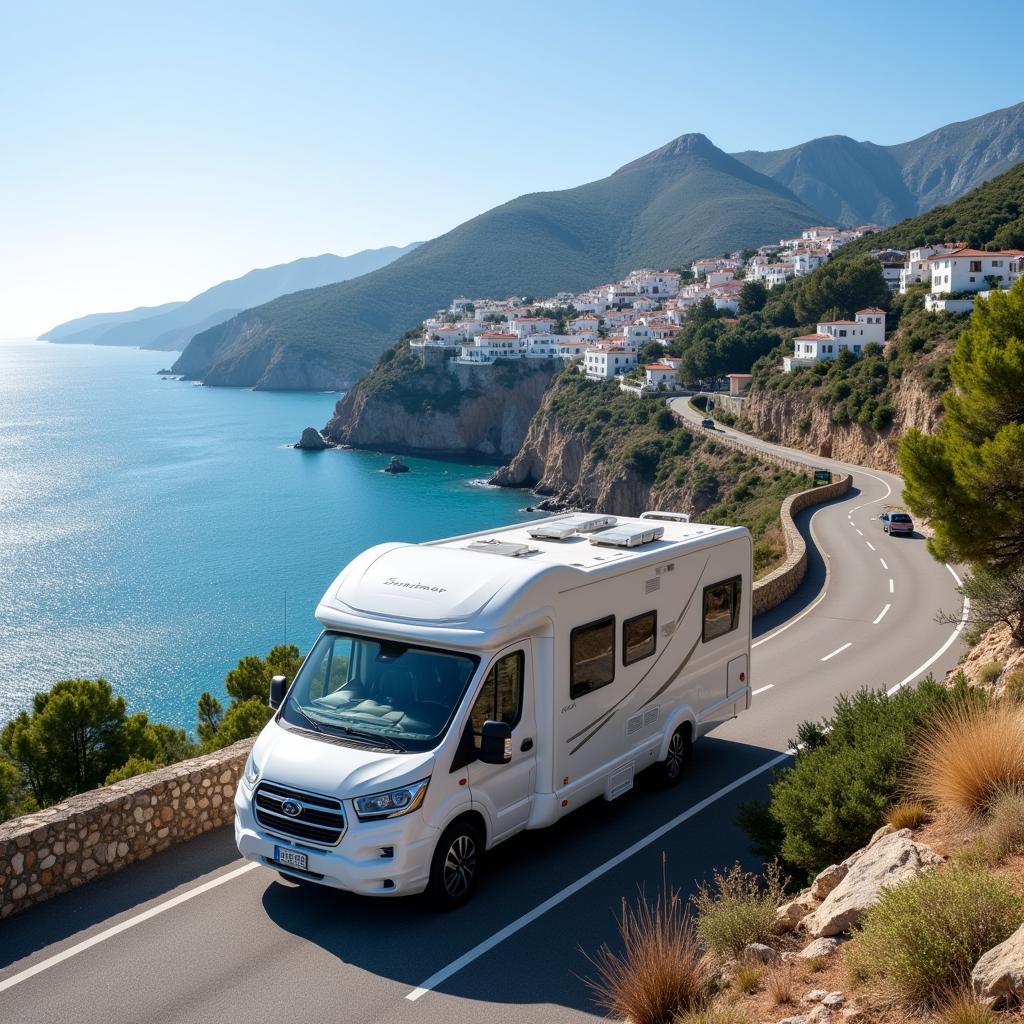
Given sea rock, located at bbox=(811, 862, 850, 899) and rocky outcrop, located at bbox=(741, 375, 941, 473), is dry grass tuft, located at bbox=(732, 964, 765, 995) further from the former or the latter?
rocky outcrop, located at bbox=(741, 375, 941, 473)

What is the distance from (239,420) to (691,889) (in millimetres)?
154484

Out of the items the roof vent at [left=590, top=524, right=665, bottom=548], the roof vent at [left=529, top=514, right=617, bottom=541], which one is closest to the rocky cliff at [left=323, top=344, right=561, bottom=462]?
the roof vent at [left=529, top=514, right=617, bottom=541]

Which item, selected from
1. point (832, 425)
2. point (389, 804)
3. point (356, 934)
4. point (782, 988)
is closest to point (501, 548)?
point (389, 804)

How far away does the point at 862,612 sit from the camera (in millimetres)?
21531

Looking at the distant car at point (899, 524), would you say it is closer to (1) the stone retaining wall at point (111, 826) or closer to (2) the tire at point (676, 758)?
(2) the tire at point (676, 758)

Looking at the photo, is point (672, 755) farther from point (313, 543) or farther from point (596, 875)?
point (313, 543)

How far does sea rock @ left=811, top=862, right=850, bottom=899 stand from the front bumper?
104 inches

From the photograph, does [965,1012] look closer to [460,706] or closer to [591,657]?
[460,706]

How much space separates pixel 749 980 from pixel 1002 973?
156 cm

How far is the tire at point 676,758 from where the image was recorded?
10055mm

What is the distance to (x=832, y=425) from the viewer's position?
Answer: 65.8 metres

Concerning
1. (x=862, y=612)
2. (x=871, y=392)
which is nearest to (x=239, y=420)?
(x=871, y=392)

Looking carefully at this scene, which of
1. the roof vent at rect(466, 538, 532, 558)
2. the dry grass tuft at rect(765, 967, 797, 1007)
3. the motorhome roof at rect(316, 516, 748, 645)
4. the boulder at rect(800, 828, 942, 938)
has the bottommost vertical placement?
the dry grass tuft at rect(765, 967, 797, 1007)

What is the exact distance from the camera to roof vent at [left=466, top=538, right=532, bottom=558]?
8.75 metres
